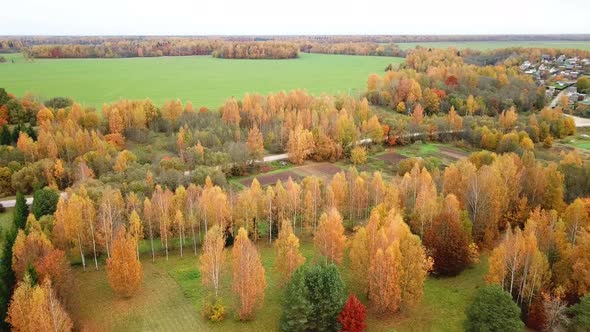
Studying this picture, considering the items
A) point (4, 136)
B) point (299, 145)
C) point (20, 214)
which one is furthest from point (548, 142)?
point (4, 136)

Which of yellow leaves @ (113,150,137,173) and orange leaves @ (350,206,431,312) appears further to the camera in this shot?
yellow leaves @ (113,150,137,173)

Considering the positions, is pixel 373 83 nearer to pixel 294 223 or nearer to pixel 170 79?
pixel 170 79

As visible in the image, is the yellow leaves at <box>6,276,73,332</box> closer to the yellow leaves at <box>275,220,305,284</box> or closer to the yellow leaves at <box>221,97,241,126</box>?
the yellow leaves at <box>275,220,305,284</box>

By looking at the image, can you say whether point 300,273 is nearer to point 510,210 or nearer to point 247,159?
point 510,210

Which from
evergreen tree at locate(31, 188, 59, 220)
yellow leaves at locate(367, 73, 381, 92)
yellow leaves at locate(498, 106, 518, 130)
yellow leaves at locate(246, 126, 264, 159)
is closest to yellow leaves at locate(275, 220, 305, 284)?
evergreen tree at locate(31, 188, 59, 220)

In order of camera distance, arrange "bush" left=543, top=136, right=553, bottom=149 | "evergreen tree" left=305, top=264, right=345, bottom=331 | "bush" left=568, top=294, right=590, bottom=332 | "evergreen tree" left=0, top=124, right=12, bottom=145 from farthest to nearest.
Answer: "bush" left=543, top=136, right=553, bottom=149 < "evergreen tree" left=0, top=124, right=12, bottom=145 < "evergreen tree" left=305, top=264, right=345, bottom=331 < "bush" left=568, top=294, right=590, bottom=332

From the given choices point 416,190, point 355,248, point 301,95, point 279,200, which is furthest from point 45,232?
point 301,95
